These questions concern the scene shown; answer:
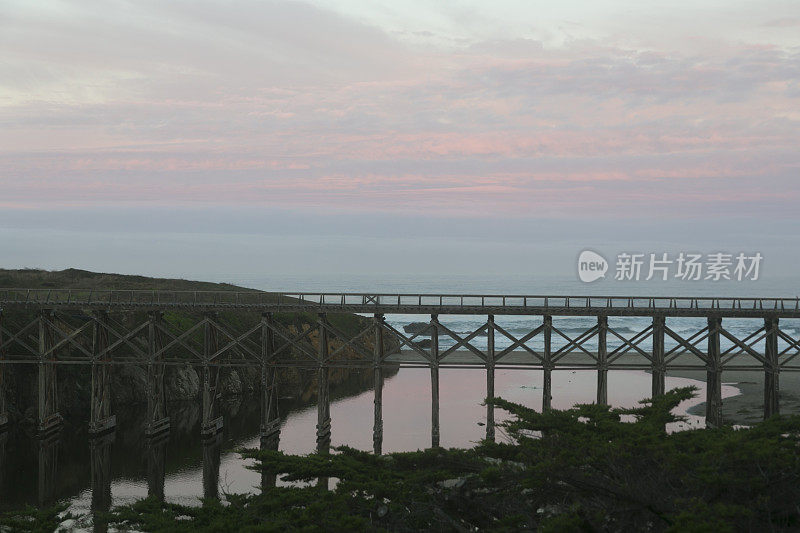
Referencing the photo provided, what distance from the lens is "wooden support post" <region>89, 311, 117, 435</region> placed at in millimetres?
40656

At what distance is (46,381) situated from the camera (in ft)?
136

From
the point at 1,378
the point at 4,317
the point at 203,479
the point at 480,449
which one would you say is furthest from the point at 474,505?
the point at 4,317

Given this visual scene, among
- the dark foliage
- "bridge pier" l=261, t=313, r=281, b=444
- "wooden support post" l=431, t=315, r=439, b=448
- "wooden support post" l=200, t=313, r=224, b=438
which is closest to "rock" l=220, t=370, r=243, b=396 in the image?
"wooden support post" l=200, t=313, r=224, b=438

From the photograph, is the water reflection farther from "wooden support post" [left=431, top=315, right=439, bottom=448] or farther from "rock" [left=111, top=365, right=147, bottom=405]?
"rock" [left=111, top=365, right=147, bottom=405]

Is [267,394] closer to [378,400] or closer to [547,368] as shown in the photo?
[378,400]

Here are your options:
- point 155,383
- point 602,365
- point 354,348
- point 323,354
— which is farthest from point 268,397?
point 602,365

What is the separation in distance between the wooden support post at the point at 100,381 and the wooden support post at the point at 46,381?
236cm

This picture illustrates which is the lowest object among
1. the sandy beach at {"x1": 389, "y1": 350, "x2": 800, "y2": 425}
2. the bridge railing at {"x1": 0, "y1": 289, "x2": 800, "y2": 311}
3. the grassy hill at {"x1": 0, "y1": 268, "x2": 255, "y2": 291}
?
the sandy beach at {"x1": 389, "y1": 350, "x2": 800, "y2": 425}

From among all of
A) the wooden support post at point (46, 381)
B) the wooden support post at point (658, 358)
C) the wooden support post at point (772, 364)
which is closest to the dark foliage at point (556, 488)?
the wooden support post at point (658, 358)

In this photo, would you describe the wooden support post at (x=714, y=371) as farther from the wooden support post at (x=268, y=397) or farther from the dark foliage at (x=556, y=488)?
the wooden support post at (x=268, y=397)

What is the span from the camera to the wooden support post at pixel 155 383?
4019 cm

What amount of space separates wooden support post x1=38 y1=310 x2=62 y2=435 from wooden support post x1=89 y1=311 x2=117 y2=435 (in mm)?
2356

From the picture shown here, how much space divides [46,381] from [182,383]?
12.9 metres

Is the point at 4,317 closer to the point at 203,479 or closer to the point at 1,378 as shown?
the point at 1,378
